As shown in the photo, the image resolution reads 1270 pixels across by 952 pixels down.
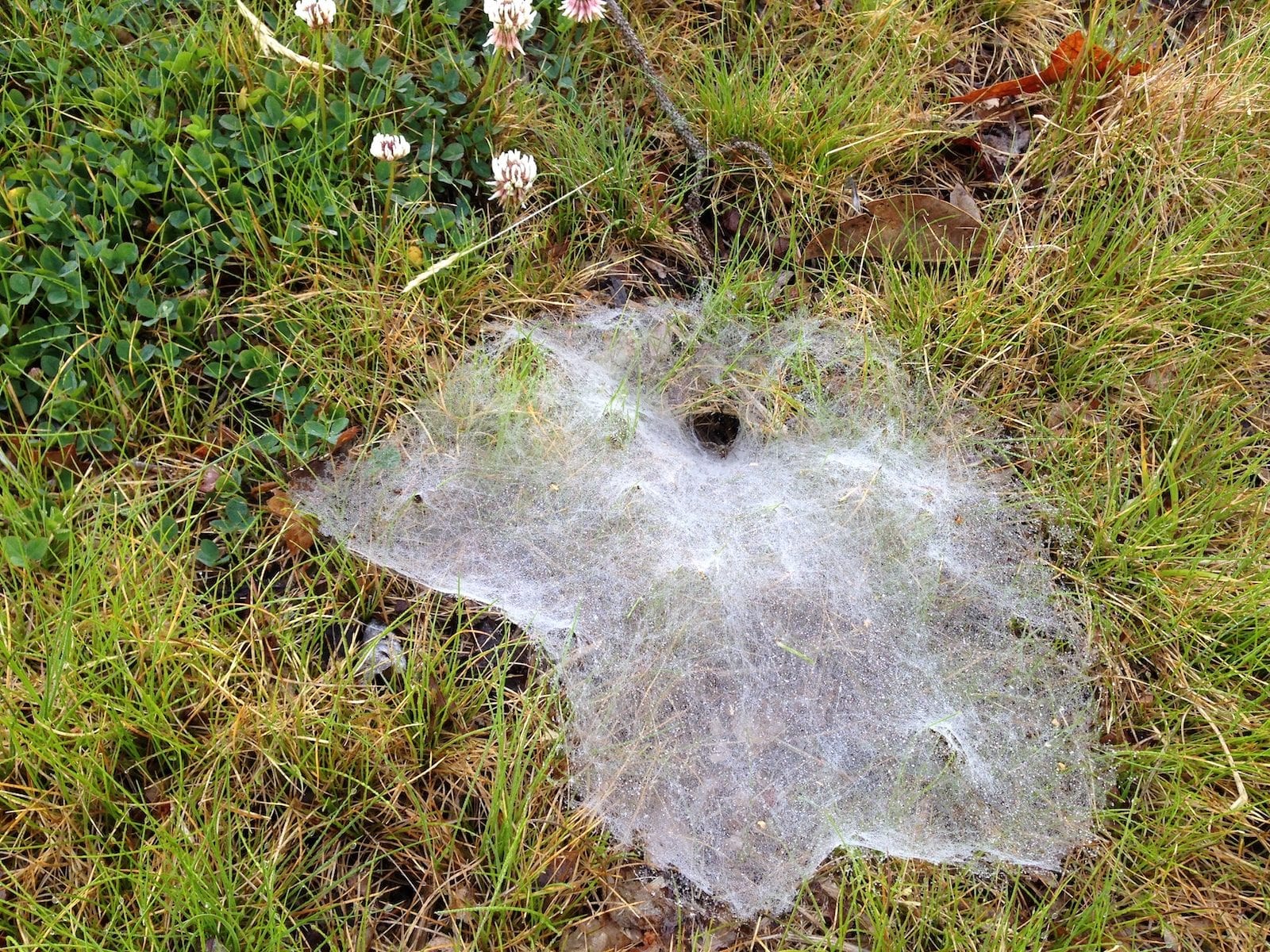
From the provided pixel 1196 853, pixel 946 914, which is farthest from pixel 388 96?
pixel 1196 853

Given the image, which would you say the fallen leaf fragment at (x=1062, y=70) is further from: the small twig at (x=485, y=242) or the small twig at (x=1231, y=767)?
the small twig at (x=1231, y=767)

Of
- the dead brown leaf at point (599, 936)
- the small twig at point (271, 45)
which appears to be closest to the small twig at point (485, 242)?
the small twig at point (271, 45)

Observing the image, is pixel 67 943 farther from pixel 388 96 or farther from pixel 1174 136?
pixel 1174 136

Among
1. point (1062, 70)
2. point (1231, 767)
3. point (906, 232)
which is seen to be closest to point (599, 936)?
point (1231, 767)

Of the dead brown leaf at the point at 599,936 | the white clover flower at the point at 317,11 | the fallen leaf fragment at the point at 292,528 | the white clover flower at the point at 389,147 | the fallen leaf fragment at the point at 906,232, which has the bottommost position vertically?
the dead brown leaf at the point at 599,936

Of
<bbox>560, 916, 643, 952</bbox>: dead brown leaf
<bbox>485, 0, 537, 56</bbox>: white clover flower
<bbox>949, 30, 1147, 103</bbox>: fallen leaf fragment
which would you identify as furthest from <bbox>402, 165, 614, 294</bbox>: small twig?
<bbox>560, 916, 643, 952</bbox>: dead brown leaf

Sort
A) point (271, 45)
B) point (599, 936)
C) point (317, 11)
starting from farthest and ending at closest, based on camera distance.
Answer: point (271, 45)
point (317, 11)
point (599, 936)

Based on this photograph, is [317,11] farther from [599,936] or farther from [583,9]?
[599,936]
